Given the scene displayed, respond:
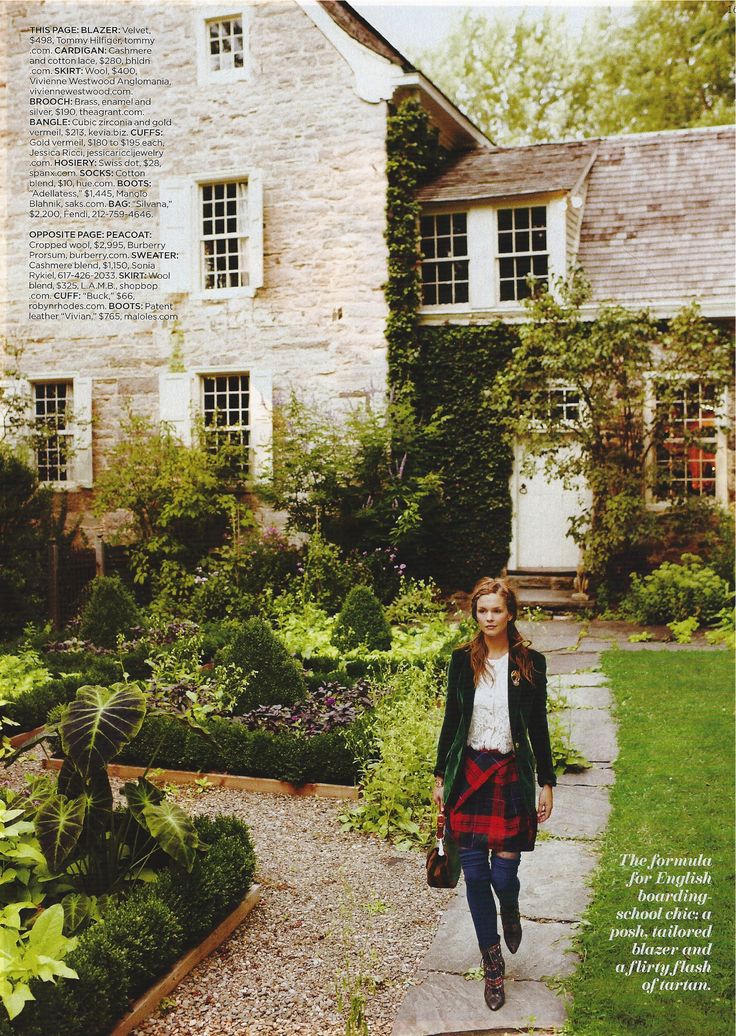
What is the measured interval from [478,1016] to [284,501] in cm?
916

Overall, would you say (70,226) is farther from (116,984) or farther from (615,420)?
(116,984)

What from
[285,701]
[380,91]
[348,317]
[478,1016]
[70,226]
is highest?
[380,91]

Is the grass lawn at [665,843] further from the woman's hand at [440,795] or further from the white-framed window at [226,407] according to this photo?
the white-framed window at [226,407]

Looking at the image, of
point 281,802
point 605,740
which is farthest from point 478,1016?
point 605,740

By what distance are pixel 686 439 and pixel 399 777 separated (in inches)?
286

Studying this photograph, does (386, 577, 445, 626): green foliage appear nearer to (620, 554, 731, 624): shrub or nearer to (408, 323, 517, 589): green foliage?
(408, 323, 517, 589): green foliage

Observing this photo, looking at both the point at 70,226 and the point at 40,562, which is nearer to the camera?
the point at 40,562

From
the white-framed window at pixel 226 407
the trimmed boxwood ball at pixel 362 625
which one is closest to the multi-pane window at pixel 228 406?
the white-framed window at pixel 226 407

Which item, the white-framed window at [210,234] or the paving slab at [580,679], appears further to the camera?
the white-framed window at [210,234]

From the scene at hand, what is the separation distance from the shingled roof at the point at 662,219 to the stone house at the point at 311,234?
0.03m

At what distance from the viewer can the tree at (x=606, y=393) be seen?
11.1 m

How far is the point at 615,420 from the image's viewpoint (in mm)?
11531

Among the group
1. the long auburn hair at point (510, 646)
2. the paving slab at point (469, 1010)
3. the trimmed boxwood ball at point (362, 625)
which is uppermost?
the long auburn hair at point (510, 646)

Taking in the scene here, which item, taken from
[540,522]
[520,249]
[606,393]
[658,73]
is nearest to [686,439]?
[606,393]
